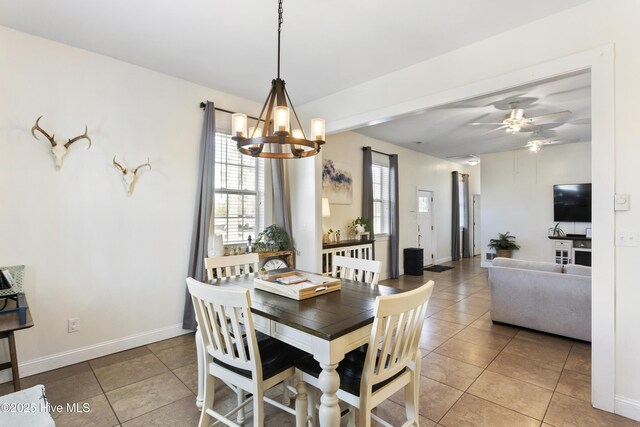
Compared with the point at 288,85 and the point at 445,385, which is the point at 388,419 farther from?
the point at 288,85

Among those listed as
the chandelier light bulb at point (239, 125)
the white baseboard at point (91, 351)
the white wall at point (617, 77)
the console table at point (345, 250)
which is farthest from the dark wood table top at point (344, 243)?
the white wall at point (617, 77)

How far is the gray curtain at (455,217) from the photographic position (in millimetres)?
8828

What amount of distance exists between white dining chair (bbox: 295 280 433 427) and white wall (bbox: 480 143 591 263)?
21.4 ft

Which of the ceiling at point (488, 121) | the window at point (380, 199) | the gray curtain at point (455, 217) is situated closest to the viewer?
the ceiling at point (488, 121)

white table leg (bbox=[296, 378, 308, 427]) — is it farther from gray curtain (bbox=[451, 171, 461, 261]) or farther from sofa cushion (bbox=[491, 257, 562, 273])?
gray curtain (bbox=[451, 171, 461, 261])

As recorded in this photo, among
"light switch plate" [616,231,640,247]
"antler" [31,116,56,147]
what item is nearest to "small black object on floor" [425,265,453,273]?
"light switch plate" [616,231,640,247]

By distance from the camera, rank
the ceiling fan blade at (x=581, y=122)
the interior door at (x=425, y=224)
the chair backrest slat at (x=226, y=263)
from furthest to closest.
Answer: the interior door at (x=425, y=224) → the ceiling fan blade at (x=581, y=122) → the chair backrest slat at (x=226, y=263)

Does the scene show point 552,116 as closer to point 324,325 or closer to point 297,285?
point 297,285

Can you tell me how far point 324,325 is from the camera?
1568 millimetres

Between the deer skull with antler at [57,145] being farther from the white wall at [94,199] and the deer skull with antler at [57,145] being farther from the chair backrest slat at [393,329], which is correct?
the chair backrest slat at [393,329]

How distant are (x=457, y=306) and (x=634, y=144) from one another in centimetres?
314

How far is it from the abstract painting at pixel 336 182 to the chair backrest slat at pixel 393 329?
3711 millimetres

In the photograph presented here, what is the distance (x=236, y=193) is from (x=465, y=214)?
7944 millimetres

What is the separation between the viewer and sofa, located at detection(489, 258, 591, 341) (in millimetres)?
3271
